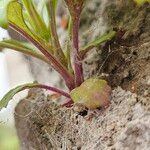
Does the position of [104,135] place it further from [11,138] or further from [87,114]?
[11,138]

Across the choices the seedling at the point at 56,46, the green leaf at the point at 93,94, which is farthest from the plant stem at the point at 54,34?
the green leaf at the point at 93,94

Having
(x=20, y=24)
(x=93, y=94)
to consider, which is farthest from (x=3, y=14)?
(x=93, y=94)

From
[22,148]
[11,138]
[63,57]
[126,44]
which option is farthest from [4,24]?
[11,138]

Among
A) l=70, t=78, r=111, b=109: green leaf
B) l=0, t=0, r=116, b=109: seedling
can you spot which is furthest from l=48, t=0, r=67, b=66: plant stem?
l=70, t=78, r=111, b=109: green leaf

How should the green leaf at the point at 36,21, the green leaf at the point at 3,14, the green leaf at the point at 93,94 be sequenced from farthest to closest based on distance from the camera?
the green leaf at the point at 36,21 → the green leaf at the point at 93,94 → the green leaf at the point at 3,14

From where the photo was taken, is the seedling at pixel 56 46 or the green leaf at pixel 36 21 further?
the green leaf at pixel 36 21

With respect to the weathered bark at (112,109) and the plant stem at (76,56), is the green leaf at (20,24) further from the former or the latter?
the weathered bark at (112,109)
